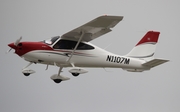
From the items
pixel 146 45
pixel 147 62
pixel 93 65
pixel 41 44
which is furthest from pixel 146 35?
pixel 41 44

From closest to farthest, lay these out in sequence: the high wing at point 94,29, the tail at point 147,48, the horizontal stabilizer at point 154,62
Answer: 1. the high wing at point 94,29
2. the horizontal stabilizer at point 154,62
3. the tail at point 147,48

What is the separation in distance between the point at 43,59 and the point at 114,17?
4149 millimetres

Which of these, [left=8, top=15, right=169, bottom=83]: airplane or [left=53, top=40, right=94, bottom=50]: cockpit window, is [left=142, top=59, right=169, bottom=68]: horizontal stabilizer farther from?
[left=53, top=40, right=94, bottom=50]: cockpit window

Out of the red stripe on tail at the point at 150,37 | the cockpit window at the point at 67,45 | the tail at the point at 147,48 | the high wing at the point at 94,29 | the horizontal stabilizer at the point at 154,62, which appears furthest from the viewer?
the red stripe on tail at the point at 150,37

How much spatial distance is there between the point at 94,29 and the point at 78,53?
1486 millimetres

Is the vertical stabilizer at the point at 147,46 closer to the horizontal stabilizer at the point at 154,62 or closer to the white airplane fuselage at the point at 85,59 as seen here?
the white airplane fuselage at the point at 85,59

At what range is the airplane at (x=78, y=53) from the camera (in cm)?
2325

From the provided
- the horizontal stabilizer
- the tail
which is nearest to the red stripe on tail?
the tail

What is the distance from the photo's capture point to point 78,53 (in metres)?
24.0

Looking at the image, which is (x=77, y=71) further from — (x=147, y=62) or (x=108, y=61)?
(x=147, y=62)

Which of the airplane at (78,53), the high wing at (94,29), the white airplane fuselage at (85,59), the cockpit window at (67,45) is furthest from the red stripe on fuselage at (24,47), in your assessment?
the high wing at (94,29)

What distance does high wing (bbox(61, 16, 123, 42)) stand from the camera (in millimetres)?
22036

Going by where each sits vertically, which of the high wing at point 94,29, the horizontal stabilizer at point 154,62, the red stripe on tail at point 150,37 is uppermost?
the high wing at point 94,29

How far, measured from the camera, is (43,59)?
2348 centimetres
